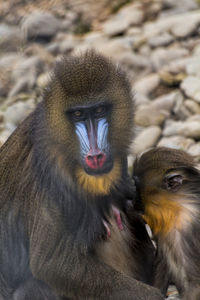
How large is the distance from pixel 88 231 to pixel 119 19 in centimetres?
929

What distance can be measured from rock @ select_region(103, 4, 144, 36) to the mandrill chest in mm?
8142

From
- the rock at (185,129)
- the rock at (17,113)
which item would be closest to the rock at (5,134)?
the rock at (17,113)

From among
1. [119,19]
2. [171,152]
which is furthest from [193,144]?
[119,19]

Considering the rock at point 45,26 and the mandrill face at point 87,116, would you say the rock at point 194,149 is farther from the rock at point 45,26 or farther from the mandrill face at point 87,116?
the rock at point 45,26

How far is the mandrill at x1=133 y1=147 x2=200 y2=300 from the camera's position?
468cm

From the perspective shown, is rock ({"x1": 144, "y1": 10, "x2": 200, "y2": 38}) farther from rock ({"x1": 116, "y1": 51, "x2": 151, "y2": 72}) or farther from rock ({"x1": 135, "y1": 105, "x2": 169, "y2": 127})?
rock ({"x1": 135, "y1": 105, "x2": 169, "y2": 127})

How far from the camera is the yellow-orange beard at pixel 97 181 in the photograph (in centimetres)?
408

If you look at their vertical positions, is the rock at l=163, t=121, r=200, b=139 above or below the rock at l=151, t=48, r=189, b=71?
below

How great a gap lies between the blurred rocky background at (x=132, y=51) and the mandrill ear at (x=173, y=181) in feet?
3.13

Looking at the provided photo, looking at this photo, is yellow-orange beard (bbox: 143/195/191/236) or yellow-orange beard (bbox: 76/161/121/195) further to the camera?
yellow-orange beard (bbox: 143/195/191/236)

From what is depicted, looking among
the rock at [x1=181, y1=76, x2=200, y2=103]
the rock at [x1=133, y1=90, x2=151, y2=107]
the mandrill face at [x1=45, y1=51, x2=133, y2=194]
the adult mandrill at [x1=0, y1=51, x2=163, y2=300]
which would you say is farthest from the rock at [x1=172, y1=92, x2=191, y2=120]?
the mandrill face at [x1=45, y1=51, x2=133, y2=194]

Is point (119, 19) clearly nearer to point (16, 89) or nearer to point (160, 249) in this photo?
point (16, 89)

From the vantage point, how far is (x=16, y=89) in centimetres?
1016

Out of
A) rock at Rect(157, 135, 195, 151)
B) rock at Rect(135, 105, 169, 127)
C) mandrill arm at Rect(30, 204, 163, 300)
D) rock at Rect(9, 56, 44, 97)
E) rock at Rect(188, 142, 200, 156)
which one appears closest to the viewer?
mandrill arm at Rect(30, 204, 163, 300)
